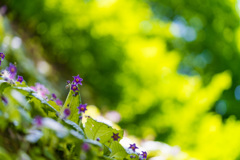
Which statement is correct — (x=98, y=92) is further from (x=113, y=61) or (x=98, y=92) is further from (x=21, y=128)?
(x=21, y=128)

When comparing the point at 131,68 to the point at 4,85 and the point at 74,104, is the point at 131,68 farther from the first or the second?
the point at 4,85

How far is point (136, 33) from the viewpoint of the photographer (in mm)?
5191

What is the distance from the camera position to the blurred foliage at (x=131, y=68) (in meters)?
4.45

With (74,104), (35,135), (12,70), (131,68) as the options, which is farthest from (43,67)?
(35,135)

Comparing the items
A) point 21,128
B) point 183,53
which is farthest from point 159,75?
point 21,128

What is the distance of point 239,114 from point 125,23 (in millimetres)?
4065

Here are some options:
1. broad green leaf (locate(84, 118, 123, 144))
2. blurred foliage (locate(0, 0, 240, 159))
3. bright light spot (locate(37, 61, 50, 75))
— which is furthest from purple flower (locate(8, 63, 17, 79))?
bright light spot (locate(37, 61, 50, 75))

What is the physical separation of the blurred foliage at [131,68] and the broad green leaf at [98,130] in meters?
2.63

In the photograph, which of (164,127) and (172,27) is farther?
(172,27)

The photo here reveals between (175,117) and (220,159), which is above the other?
(175,117)

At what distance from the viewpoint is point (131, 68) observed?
5000mm

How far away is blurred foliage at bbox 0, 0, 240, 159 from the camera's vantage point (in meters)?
4.45

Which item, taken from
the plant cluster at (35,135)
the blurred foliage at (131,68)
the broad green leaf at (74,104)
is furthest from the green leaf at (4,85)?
the blurred foliage at (131,68)

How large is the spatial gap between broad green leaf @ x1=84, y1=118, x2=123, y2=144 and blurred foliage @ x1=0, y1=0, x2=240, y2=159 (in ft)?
8.63
